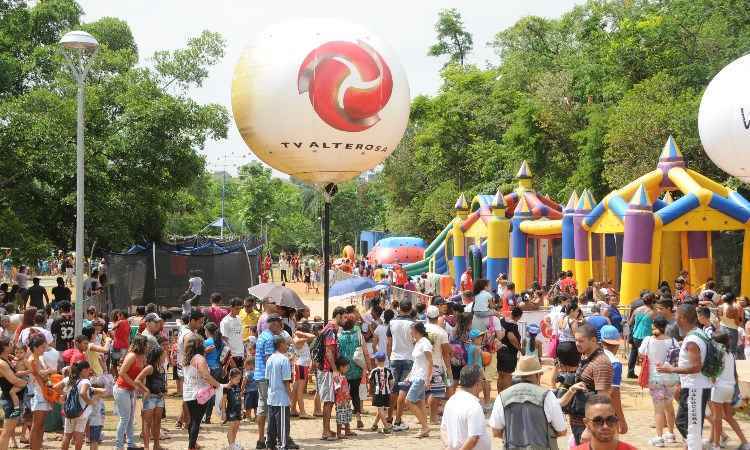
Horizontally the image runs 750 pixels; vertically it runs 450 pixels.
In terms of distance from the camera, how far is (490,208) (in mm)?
31578

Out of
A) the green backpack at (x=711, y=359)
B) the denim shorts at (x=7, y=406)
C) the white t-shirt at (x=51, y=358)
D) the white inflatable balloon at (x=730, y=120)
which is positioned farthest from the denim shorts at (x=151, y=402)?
the white inflatable balloon at (x=730, y=120)

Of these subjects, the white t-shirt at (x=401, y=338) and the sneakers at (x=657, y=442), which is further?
the white t-shirt at (x=401, y=338)

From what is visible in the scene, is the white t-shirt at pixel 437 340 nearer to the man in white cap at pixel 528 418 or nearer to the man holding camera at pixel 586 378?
the man holding camera at pixel 586 378

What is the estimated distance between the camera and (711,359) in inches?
369

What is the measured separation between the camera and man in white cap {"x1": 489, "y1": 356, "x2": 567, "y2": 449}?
6.50 metres

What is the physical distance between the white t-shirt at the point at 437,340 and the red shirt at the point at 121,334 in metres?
4.20

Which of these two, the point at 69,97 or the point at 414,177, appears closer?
the point at 69,97

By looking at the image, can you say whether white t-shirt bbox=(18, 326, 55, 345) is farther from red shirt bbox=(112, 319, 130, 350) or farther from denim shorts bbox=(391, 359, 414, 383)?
denim shorts bbox=(391, 359, 414, 383)

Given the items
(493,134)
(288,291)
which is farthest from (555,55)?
(288,291)

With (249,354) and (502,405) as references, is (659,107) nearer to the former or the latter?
(249,354)

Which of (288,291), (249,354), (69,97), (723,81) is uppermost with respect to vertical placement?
(69,97)

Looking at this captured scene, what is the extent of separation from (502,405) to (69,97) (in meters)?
22.3

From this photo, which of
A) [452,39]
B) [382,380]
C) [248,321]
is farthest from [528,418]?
[452,39]

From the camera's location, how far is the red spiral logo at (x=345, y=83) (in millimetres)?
15367
